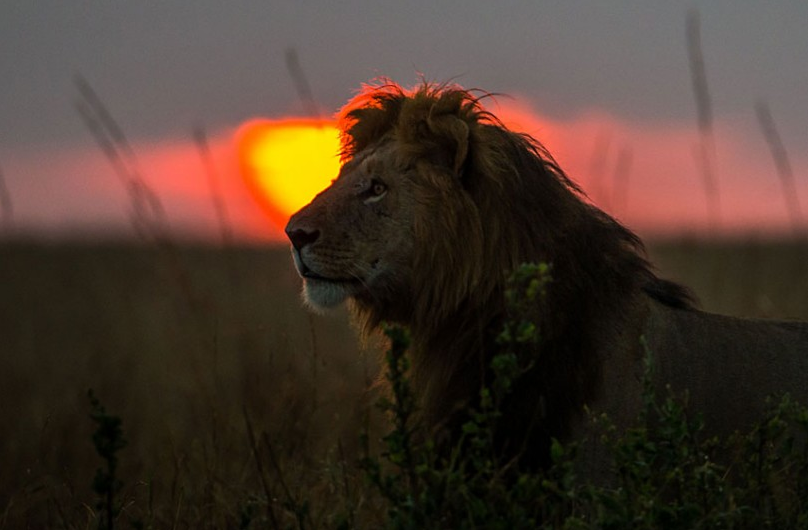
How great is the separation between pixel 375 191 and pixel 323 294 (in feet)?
1.29

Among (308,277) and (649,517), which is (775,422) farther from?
(308,277)

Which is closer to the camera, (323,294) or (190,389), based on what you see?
(323,294)

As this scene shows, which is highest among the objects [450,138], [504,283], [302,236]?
[450,138]

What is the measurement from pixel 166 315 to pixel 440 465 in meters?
8.56

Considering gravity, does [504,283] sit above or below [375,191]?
below

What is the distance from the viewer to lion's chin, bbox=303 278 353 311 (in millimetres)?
3717

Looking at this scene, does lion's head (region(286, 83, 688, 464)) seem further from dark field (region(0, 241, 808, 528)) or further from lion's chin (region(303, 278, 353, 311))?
A: dark field (region(0, 241, 808, 528))

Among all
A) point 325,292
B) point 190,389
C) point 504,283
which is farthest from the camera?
point 190,389

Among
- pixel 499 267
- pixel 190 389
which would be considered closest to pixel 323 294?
pixel 499 267

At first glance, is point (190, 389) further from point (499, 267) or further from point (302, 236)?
point (499, 267)

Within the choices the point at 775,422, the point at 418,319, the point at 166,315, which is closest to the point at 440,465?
the point at 418,319

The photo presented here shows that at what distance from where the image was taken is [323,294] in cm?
373

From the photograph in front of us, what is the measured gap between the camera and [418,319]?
3.74 meters

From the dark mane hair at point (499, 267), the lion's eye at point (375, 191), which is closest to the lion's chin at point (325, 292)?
the dark mane hair at point (499, 267)
